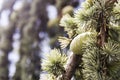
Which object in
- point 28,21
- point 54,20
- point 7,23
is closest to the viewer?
point 54,20

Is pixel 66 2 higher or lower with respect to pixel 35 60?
higher

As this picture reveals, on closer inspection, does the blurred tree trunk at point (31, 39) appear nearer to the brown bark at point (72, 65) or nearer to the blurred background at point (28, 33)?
the blurred background at point (28, 33)

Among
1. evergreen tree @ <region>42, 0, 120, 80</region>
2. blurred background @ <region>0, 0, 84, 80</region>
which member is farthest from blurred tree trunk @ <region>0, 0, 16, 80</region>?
evergreen tree @ <region>42, 0, 120, 80</region>

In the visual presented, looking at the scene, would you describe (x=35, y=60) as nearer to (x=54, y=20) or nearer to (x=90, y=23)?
(x=54, y=20)

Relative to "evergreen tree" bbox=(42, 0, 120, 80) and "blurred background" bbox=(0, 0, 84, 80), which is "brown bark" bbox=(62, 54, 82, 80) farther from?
"blurred background" bbox=(0, 0, 84, 80)

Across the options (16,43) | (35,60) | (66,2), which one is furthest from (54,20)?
(16,43)

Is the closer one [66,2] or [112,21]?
[112,21]
